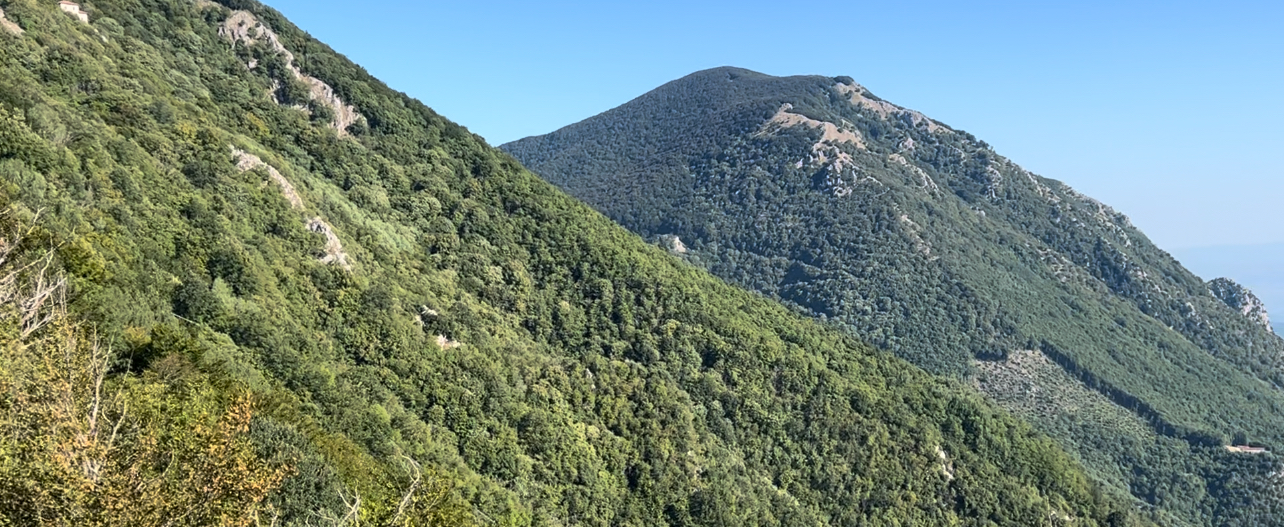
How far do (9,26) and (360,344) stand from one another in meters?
42.1

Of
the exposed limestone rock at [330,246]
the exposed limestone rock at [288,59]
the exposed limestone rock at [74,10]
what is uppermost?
the exposed limestone rock at [288,59]

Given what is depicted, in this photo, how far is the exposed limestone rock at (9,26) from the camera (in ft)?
226

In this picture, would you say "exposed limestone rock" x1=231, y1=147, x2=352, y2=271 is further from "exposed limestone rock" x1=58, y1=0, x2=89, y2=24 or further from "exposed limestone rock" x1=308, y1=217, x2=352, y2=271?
"exposed limestone rock" x1=58, y1=0, x2=89, y2=24

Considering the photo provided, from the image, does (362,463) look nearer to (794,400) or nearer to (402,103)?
(794,400)

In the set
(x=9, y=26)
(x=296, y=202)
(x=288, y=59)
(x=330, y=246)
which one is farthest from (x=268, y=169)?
(x=288, y=59)

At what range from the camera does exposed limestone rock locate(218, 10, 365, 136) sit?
10706 centimetres

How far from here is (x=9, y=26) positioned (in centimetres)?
6962

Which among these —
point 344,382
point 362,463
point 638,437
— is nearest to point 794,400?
point 638,437

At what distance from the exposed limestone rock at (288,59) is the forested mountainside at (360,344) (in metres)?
0.43

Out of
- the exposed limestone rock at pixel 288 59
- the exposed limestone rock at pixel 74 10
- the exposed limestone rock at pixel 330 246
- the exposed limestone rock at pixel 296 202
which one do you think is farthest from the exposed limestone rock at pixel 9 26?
the exposed limestone rock at pixel 288 59

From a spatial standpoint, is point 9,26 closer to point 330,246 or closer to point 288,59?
point 330,246

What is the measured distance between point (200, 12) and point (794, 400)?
95.1 m

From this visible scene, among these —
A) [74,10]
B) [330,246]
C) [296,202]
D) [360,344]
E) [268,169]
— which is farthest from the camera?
[74,10]

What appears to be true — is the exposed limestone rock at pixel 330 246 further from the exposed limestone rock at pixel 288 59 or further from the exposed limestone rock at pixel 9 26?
the exposed limestone rock at pixel 288 59
